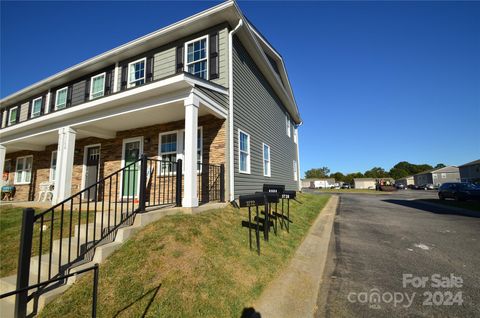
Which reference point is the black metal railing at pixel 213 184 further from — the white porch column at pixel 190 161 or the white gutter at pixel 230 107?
the white porch column at pixel 190 161

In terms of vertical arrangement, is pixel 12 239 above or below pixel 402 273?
above

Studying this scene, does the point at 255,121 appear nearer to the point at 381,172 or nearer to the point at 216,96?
the point at 216,96

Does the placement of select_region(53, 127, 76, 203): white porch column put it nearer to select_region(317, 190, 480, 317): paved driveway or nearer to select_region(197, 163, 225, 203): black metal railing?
select_region(197, 163, 225, 203): black metal railing

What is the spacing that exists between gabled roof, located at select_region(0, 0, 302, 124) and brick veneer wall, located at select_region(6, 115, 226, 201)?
136 inches

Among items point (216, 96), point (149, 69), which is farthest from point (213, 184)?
point (149, 69)

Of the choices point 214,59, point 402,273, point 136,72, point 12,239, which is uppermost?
point 136,72

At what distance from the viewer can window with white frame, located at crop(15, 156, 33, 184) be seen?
13883mm

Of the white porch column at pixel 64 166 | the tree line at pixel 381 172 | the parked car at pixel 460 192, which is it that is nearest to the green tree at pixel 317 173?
the tree line at pixel 381 172

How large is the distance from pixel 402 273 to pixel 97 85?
13596 millimetres

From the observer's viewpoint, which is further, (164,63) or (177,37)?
(164,63)

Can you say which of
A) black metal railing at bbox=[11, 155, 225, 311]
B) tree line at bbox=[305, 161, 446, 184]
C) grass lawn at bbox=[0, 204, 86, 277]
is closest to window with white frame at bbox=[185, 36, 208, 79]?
black metal railing at bbox=[11, 155, 225, 311]

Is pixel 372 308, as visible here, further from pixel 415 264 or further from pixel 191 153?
pixel 191 153

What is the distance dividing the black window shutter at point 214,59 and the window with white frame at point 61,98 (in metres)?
9.24

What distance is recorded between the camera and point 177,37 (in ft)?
31.6
